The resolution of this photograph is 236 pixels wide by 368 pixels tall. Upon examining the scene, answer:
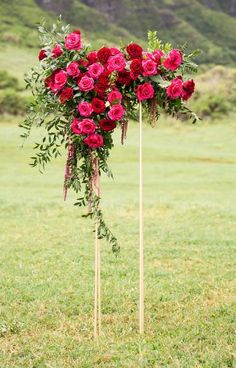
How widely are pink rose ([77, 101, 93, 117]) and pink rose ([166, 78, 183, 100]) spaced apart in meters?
Answer: 1.21

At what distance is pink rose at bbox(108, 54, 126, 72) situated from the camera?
30.6 ft

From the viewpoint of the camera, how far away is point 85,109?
9.28 meters

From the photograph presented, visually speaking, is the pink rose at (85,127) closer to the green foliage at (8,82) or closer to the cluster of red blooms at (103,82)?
the cluster of red blooms at (103,82)

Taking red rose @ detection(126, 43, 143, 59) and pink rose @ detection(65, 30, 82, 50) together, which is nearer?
pink rose @ detection(65, 30, 82, 50)

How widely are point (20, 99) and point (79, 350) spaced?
6690cm

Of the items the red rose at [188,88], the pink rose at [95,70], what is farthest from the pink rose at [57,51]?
the red rose at [188,88]

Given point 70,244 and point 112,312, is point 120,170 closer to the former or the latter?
point 70,244

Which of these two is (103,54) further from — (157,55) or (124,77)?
(157,55)

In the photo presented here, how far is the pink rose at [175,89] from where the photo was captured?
9.40 m

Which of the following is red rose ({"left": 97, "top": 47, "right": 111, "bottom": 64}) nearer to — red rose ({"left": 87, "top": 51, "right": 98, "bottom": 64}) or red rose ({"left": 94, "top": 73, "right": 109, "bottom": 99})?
red rose ({"left": 87, "top": 51, "right": 98, "bottom": 64})

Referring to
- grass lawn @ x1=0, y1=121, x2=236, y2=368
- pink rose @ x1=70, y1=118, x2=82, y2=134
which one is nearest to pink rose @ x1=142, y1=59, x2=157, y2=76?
pink rose @ x1=70, y1=118, x2=82, y2=134

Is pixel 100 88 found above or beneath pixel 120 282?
above

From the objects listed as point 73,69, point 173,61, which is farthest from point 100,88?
point 173,61

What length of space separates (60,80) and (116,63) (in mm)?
867
